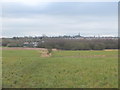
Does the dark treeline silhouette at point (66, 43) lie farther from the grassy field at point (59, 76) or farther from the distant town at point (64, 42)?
the grassy field at point (59, 76)

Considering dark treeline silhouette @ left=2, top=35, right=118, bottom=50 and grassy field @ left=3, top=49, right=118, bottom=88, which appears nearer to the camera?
grassy field @ left=3, top=49, right=118, bottom=88

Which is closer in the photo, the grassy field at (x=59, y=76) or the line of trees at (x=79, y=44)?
the grassy field at (x=59, y=76)

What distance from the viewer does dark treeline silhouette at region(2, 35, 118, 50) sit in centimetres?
3272

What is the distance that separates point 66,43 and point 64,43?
629mm

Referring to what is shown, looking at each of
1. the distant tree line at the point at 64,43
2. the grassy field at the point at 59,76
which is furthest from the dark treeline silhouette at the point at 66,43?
the grassy field at the point at 59,76

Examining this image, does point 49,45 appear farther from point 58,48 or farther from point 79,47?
point 79,47

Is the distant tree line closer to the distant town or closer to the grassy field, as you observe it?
the distant town

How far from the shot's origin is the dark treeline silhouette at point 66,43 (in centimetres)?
3272

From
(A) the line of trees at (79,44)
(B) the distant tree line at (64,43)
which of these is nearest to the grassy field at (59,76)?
(B) the distant tree line at (64,43)

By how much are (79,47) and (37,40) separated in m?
7.43

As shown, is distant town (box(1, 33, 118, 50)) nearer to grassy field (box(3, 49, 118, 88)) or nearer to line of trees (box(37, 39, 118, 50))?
line of trees (box(37, 39, 118, 50))

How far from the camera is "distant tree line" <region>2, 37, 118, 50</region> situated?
32969mm

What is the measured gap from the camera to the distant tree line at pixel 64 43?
32969 millimetres

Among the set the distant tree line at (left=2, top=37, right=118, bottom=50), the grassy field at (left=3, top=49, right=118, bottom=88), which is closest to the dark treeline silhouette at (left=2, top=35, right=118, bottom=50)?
the distant tree line at (left=2, top=37, right=118, bottom=50)
